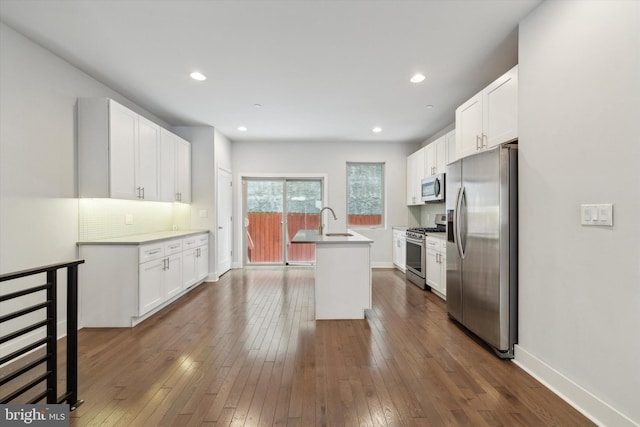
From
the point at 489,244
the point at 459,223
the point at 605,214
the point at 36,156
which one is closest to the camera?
the point at 605,214

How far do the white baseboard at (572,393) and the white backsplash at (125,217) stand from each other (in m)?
4.42

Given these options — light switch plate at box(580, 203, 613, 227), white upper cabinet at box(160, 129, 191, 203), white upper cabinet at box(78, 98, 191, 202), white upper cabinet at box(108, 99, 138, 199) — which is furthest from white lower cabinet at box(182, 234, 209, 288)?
light switch plate at box(580, 203, 613, 227)

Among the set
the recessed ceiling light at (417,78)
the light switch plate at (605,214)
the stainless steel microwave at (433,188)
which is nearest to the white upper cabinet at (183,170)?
the recessed ceiling light at (417,78)

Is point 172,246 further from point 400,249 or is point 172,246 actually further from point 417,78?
point 400,249

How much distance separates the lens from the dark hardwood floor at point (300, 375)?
69.2 inches

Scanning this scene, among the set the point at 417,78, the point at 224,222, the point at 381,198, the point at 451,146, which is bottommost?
the point at 224,222

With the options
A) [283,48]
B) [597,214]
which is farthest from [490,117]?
[283,48]

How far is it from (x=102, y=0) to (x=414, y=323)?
158 inches

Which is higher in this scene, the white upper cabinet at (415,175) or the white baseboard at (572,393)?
the white upper cabinet at (415,175)

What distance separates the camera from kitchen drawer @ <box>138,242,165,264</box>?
3.20 meters

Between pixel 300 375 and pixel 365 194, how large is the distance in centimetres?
477

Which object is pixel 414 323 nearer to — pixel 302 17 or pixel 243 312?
pixel 243 312

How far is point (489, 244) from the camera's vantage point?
8.21 ft

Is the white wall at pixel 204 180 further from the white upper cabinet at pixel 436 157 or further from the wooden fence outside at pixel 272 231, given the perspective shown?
the white upper cabinet at pixel 436 157
